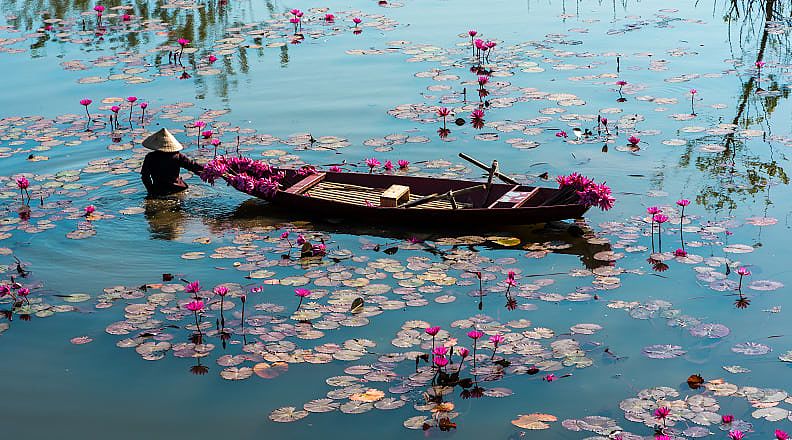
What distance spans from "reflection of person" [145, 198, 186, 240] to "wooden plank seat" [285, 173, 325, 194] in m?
1.00

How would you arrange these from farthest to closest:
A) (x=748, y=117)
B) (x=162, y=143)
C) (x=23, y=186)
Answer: (x=748, y=117)
(x=162, y=143)
(x=23, y=186)

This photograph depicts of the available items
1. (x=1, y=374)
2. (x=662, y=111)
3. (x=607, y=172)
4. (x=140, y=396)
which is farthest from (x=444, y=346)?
(x=662, y=111)

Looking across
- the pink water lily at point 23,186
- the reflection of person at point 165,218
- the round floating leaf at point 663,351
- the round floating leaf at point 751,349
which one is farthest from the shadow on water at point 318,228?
the round floating leaf at point 751,349

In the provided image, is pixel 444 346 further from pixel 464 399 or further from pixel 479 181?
pixel 479 181

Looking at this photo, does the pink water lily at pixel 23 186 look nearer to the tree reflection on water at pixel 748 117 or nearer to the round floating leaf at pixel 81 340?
the round floating leaf at pixel 81 340

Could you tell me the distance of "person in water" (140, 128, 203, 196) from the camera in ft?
29.3

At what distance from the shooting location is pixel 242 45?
13922mm

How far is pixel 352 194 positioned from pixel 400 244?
1.01 m

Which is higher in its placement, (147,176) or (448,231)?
(147,176)

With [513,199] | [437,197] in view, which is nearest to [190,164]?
[437,197]

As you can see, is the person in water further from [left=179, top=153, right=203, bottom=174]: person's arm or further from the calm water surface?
the calm water surface

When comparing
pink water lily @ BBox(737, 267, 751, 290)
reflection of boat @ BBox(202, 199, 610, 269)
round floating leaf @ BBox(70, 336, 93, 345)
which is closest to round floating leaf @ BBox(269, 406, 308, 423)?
round floating leaf @ BBox(70, 336, 93, 345)

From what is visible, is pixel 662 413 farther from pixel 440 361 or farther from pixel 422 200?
pixel 422 200

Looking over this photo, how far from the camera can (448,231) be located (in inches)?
320
